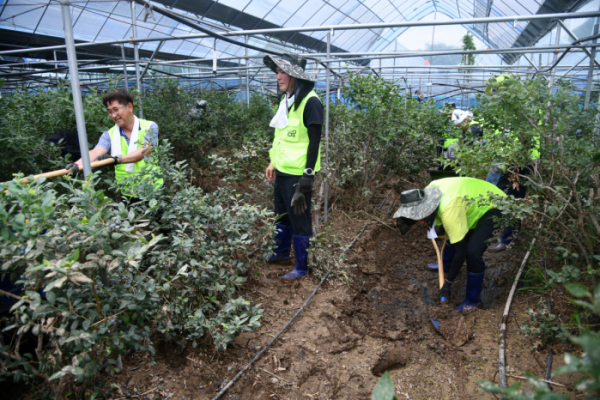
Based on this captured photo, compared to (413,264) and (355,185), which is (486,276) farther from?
(355,185)

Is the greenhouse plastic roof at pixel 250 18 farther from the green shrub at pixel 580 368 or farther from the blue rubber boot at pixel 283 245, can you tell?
the green shrub at pixel 580 368

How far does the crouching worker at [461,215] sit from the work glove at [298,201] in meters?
0.74

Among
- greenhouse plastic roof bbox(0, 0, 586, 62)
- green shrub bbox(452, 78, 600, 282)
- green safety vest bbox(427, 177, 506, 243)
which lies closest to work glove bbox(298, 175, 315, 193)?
green safety vest bbox(427, 177, 506, 243)

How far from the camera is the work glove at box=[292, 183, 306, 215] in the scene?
9.74 feet

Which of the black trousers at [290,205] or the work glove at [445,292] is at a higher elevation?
the black trousers at [290,205]

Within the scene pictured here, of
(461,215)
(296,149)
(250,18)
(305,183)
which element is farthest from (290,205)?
(250,18)

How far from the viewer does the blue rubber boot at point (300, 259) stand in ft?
10.5

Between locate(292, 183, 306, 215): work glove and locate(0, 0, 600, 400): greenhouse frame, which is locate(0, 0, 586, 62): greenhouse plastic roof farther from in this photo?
locate(292, 183, 306, 215): work glove

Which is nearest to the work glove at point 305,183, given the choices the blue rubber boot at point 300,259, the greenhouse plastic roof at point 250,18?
the blue rubber boot at point 300,259

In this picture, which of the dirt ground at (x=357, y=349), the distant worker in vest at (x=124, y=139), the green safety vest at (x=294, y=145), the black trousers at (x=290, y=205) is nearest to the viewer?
the dirt ground at (x=357, y=349)

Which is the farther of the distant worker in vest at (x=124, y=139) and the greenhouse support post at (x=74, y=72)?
the distant worker in vest at (x=124, y=139)

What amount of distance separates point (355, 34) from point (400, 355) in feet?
67.1

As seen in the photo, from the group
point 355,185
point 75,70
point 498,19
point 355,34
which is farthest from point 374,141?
point 355,34

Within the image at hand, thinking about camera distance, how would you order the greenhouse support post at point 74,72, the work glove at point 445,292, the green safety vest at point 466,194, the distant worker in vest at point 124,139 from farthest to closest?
the work glove at point 445,292
the green safety vest at point 466,194
the distant worker in vest at point 124,139
the greenhouse support post at point 74,72
